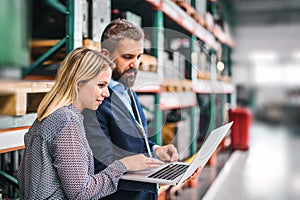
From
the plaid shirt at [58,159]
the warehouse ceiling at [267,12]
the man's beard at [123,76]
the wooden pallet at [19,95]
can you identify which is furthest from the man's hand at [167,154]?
the warehouse ceiling at [267,12]

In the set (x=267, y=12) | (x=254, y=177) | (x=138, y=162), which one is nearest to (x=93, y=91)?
(x=138, y=162)

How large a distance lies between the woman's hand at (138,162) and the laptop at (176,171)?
3 cm

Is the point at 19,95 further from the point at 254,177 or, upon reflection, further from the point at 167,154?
the point at 254,177

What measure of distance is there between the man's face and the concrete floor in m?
2.35

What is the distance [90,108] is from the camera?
1.35m

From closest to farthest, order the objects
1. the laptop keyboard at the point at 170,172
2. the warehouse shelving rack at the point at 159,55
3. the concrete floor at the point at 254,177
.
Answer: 1. the laptop keyboard at the point at 170,172
2. the warehouse shelving rack at the point at 159,55
3. the concrete floor at the point at 254,177

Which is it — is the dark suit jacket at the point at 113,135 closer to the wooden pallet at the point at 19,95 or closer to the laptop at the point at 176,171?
the laptop at the point at 176,171

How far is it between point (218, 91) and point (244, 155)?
14.1 feet

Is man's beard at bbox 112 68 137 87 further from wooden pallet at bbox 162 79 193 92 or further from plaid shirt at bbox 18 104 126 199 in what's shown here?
wooden pallet at bbox 162 79 193 92

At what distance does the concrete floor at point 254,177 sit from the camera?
3.84 m

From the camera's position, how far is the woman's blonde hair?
124cm

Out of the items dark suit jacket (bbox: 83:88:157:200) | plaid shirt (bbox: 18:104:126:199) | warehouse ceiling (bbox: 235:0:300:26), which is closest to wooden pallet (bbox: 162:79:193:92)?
dark suit jacket (bbox: 83:88:157:200)

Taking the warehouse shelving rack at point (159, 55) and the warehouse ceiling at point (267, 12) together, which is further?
the warehouse ceiling at point (267, 12)

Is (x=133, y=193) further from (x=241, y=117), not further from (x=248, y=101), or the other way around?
(x=248, y=101)
